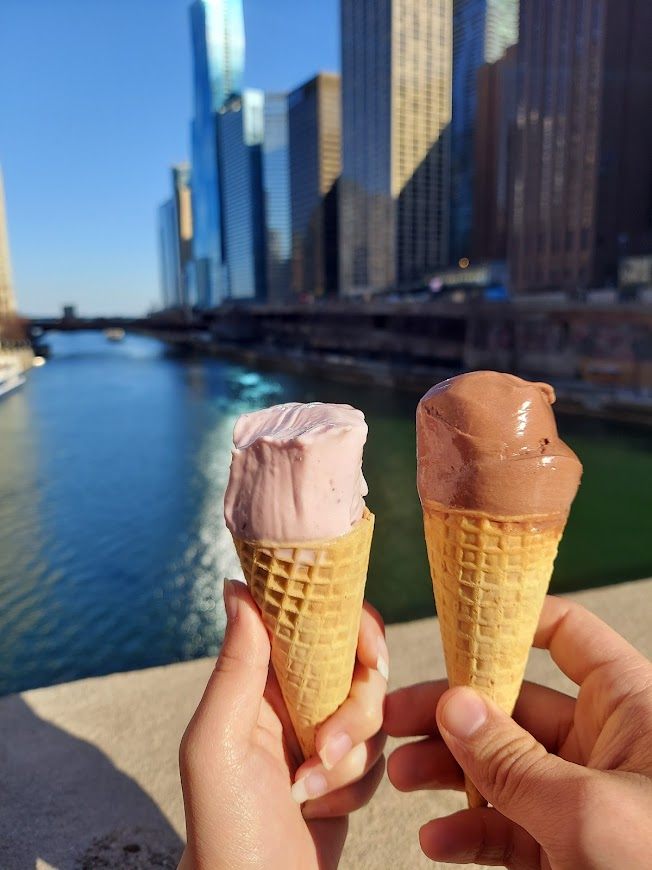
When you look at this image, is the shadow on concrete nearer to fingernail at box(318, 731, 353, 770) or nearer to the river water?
fingernail at box(318, 731, 353, 770)

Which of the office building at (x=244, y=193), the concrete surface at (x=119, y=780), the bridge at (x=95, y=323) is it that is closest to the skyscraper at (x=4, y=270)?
the bridge at (x=95, y=323)

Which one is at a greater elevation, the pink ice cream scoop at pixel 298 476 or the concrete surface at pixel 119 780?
the pink ice cream scoop at pixel 298 476

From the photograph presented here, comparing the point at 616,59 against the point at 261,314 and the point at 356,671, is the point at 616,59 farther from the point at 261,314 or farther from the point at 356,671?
the point at 356,671

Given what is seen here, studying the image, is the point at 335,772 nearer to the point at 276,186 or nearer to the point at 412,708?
the point at 412,708

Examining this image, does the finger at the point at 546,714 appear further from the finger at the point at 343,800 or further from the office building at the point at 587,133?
the office building at the point at 587,133

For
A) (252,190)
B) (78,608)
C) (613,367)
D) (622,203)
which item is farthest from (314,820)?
(252,190)

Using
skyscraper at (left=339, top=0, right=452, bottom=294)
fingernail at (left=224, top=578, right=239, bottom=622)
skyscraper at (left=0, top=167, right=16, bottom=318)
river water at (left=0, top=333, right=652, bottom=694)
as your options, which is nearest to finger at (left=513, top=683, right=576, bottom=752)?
fingernail at (left=224, top=578, right=239, bottom=622)
